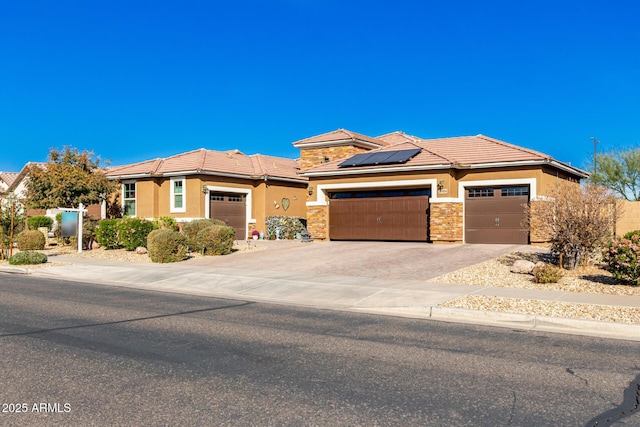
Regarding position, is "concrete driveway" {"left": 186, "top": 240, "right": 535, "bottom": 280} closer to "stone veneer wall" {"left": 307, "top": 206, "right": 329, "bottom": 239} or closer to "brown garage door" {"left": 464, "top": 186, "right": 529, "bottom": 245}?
"brown garage door" {"left": 464, "top": 186, "right": 529, "bottom": 245}

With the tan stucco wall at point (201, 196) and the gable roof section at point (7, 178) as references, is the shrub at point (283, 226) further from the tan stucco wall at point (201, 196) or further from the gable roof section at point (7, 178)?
the gable roof section at point (7, 178)

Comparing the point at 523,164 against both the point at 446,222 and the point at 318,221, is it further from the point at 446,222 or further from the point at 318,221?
the point at 318,221

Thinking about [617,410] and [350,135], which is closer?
[617,410]

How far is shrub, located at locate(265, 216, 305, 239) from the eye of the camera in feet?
100

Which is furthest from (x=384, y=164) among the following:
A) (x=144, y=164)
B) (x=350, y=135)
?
(x=144, y=164)

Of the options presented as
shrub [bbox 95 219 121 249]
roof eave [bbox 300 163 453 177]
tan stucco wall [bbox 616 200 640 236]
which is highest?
roof eave [bbox 300 163 453 177]

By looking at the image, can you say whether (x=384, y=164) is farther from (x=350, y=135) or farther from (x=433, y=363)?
(x=433, y=363)

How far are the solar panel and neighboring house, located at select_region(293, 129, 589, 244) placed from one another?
48mm

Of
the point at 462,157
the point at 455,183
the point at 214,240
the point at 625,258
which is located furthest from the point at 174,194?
the point at 625,258

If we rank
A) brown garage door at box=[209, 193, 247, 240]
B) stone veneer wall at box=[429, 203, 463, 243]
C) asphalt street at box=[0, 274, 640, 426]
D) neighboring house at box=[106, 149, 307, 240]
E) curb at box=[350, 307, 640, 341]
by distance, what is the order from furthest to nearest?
brown garage door at box=[209, 193, 247, 240]
neighboring house at box=[106, 149, 307, 240]
stone veneer wall at box=[429, 203, 463, 243]
curb at box=[350, 307, 640, 341]
asphalt street at box=[0, 274, 640, 426]

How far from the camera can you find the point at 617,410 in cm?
525

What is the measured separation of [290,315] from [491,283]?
6109mm

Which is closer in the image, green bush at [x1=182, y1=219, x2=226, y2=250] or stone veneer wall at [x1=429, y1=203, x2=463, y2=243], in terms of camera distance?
green bush at [x1=182, y1=219, x2=226, y2=250]

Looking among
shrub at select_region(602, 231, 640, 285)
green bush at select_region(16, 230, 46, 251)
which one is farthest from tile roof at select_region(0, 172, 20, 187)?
shrub at select_region(602, 231, 640, 285)
